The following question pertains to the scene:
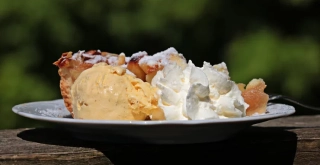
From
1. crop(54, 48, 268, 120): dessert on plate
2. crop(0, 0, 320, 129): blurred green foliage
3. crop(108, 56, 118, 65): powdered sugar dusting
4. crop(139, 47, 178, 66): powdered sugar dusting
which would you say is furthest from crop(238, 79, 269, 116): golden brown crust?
crop(0, 0, 320, 129): blurred green foliage

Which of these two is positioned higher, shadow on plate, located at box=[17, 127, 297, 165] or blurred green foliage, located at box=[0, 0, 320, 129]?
blurred green foliage, located at box=[0, 0, 320, 129]

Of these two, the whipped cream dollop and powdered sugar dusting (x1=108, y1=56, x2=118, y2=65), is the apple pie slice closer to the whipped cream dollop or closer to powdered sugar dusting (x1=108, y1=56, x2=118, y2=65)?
powdered sugar dusting (x1=108, y1=56, x2=118, y2=65)

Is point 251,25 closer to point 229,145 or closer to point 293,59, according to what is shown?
point 293,59

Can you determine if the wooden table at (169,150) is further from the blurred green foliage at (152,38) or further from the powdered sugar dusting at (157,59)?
the blurred green foliage at (152,38)

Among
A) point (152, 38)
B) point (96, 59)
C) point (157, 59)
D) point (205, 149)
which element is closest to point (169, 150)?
point (205, 149)

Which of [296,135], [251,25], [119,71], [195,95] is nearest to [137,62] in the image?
[119,71]

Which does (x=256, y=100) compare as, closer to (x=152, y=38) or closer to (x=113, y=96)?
(x=113, y=96)

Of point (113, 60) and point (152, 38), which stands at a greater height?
point (152, 38)
